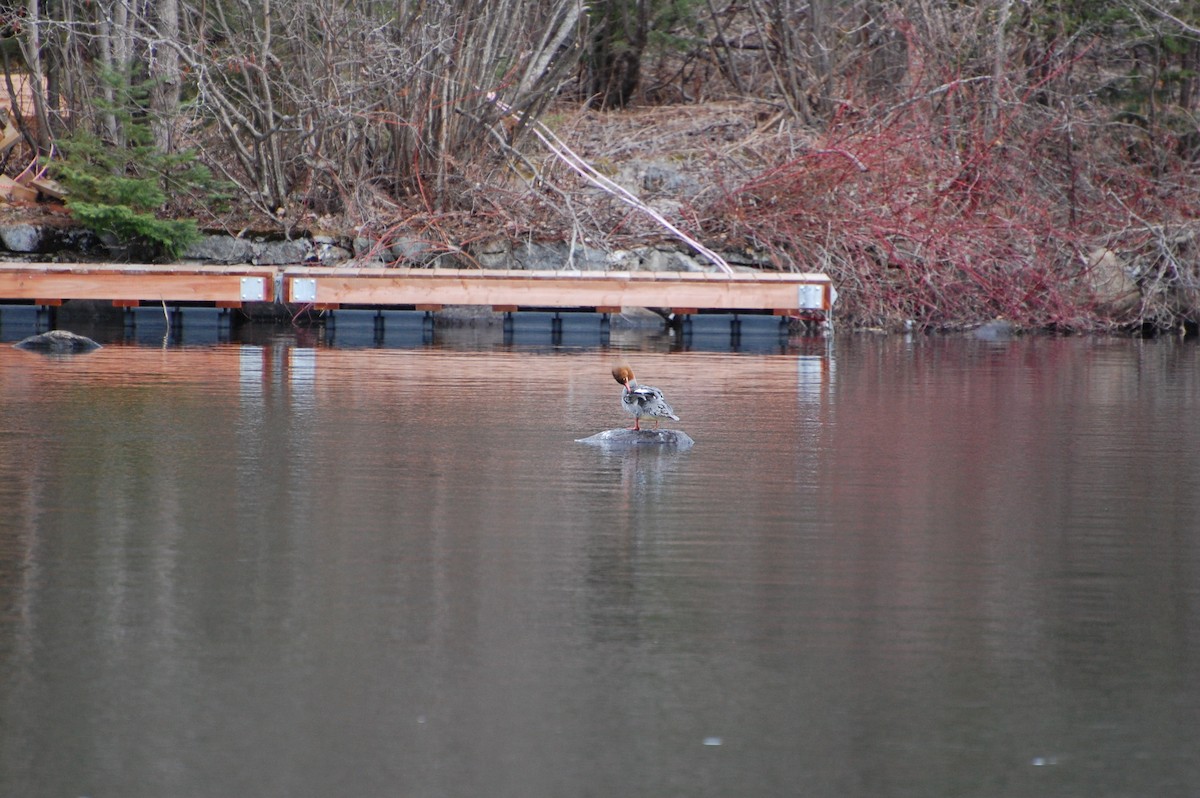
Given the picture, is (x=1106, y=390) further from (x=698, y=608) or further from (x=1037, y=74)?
(x=1037, y=74)

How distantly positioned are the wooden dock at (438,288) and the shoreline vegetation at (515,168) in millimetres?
1832

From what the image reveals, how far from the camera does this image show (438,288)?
77.9 ft

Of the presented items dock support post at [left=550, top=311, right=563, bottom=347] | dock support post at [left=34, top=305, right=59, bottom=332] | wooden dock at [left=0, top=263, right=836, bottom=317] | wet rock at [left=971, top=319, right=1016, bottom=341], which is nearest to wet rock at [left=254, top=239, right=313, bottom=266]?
wooden dock at [left=0, top=263, right=836, bottom=317]

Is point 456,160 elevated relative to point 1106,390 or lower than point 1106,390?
elevated

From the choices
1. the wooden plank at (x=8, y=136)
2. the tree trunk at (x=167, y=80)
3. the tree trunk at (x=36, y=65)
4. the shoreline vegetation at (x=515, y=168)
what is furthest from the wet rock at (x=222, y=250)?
the wooden plank at (x=8, y=136)

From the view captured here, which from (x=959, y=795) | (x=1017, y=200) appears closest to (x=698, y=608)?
(x=959, y=795)

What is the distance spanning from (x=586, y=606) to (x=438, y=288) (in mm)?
17491

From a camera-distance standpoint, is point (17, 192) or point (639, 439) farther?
point (17, 192)

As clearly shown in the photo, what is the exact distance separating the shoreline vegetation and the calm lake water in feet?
46.3

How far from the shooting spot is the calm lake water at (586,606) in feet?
16.0

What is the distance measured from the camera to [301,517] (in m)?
8.34

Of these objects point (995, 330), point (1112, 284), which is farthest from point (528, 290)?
point (1112, 284)

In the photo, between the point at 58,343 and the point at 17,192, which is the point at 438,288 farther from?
the point at 17,192

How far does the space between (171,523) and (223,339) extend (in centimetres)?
1406
